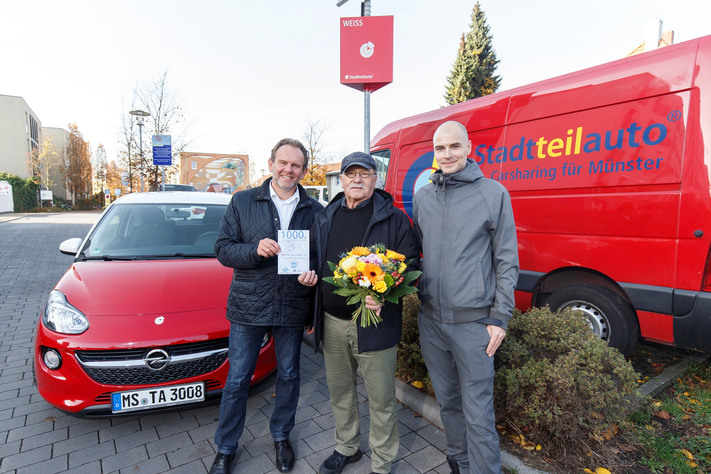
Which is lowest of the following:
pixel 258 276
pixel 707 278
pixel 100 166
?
pixel 707 278

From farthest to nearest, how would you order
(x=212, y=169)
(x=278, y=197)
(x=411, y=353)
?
1. (x=212, y=169)
2. (x=411, y=353)
3. (x=278, y=197)

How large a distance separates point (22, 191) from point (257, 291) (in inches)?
1649

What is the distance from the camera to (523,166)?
13.3 feet

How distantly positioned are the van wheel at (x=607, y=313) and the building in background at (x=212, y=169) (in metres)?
17.8

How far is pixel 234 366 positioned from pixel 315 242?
2.98 feet

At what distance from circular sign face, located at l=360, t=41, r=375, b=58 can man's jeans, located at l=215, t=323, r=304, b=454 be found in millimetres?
4504

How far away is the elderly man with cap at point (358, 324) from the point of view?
217cm

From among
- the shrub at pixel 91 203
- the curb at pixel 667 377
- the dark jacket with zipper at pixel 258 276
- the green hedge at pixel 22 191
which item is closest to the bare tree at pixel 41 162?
the green hedge at pixel 22 191

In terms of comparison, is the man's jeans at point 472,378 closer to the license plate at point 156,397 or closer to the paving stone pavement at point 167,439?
the paving stone pavement at point 167,439

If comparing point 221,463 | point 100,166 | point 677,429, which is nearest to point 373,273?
point 221,463

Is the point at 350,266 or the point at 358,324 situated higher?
the point at 350,266

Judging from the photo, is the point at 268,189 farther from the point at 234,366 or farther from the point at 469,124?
the point at 469,124

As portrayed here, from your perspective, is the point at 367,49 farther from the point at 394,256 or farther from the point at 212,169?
the point at 212,169

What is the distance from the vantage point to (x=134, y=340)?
2555 millimetres
